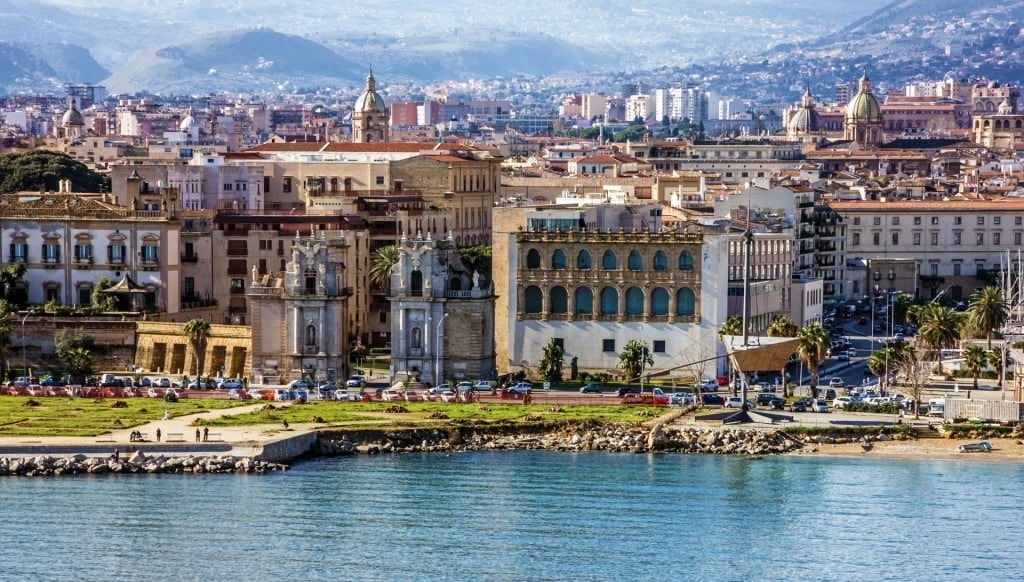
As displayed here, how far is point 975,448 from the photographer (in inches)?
2928

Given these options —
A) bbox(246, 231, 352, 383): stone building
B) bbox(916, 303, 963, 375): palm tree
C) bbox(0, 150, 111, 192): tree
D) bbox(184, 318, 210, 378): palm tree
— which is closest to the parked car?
bbox(916, 303, 963, 375): palm tree

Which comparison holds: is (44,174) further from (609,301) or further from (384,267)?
(609,301)

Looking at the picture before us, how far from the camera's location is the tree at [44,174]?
5162 inches

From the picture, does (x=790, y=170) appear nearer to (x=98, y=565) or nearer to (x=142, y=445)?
(x=142, y=445)

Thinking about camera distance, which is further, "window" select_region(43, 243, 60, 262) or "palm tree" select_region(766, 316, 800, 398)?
"window" select_region(43, 243, 60, 262)

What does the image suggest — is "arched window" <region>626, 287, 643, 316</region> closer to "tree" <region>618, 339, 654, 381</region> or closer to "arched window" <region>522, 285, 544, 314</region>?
"tree" <region>618, 339, 654, 381</region>

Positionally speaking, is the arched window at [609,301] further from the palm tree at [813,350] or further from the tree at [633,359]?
the palm tree at [813,350]

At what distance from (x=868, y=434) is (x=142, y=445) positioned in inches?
801

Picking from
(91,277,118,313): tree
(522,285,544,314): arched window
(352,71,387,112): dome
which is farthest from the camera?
(352,71,387,112): dome

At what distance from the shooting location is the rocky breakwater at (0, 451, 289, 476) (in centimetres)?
7025

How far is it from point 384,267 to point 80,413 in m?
19.9

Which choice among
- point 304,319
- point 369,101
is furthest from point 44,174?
point 304,319

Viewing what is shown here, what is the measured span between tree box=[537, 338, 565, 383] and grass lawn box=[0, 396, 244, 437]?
424 inches

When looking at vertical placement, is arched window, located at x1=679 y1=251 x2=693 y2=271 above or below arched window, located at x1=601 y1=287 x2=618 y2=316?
above
